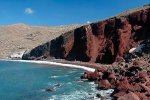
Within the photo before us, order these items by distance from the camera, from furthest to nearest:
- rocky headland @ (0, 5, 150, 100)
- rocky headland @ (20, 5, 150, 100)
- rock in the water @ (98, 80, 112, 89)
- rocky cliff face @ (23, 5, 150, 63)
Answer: rocky cliff face @ (23, 5, 150, 63) → rocky headland @ (20, 5, 150, 100) → rocky headland @ (0, 5, 150, 100) → rock in the water @ (98, 80, 112, 89)

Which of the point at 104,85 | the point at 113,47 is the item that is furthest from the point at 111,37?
the point at 104,85

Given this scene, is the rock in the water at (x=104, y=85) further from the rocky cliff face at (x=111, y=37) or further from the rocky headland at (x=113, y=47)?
the rocky cliff face at (x=111, y=37)

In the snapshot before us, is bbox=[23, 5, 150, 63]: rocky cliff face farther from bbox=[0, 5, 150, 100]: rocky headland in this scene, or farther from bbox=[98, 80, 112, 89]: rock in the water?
bbox=[98, 80, 112, 89]: rock in the water

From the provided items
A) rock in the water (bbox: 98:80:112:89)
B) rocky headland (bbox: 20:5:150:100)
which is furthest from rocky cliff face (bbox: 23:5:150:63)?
rock in the water (bbox: 98:80:112:89)

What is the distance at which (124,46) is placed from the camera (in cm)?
13438

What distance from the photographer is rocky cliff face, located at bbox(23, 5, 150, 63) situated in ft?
438

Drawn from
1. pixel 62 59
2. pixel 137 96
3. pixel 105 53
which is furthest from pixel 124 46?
pixel 137 96

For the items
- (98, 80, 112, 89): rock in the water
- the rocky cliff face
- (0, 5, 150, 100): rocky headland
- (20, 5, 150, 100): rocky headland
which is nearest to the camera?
(98, 80, 112, 89): rock in the water

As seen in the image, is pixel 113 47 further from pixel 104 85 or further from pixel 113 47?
pixel 104 85

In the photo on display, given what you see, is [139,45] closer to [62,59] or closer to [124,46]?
[124,46]

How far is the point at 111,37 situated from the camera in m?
143

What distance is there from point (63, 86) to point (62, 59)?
89853 millimetres

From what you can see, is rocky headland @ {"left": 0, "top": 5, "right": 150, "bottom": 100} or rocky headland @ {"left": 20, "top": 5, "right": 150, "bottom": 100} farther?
rocky headland @ {"left": 20, "top": 5, "right": 150, "bottom": 100}

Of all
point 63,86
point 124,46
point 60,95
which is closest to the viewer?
point 60,95
